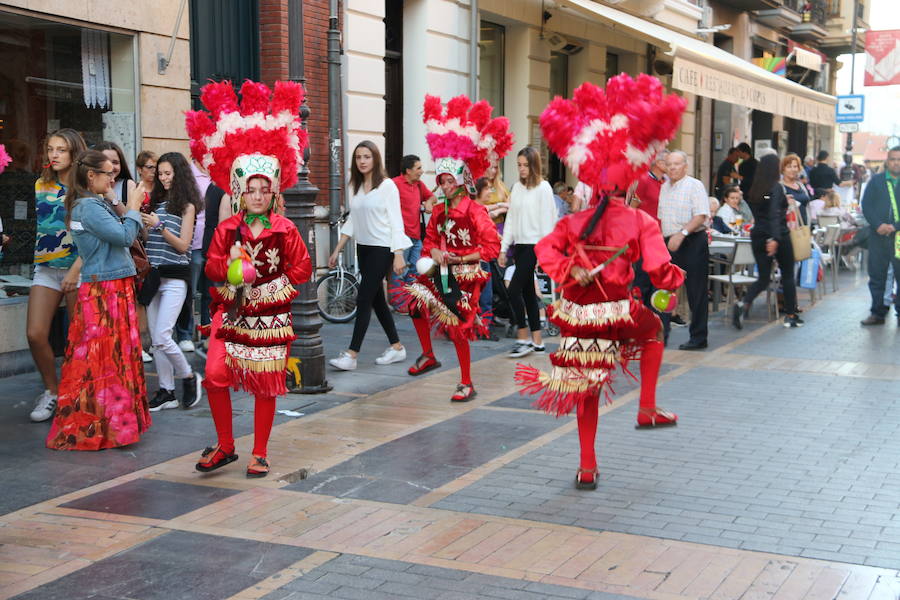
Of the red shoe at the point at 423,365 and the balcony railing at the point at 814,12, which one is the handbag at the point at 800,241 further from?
the balcony railing at the point at 814,12

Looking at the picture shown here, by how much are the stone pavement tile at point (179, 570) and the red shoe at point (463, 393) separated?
3395mm

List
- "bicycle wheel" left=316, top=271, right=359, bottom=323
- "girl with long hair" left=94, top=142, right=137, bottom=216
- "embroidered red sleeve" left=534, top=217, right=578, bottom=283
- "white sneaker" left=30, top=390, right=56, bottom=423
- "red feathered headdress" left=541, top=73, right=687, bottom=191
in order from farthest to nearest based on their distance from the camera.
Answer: "bicycle wheel" left=316, top=271, right=359, bottom=323 < "girl with long hair" left=94, top=142, right=137, bottom=216 < "white sneaker" left=30, top=390, right=56, bottom=423 < "embroidered red sleeve" left=534, top=217, right=578, bottom=283 < "red feathered headdress" left=541, top=73, right=687, bottom=191

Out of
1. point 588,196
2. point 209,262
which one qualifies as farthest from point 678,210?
point 209,262

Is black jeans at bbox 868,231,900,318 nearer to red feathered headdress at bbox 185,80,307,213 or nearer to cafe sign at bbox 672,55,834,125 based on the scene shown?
cafe sign at bbox 672,55,834,125

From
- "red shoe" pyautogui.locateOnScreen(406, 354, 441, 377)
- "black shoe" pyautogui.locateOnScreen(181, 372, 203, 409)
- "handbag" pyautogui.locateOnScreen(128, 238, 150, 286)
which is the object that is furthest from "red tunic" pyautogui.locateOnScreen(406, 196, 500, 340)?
"handbag" pyautogui.locateOnScreen(128, 238, 150, 286)

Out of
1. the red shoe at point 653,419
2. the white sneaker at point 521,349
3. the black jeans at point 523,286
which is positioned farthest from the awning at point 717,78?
the red shoe at point 653,419

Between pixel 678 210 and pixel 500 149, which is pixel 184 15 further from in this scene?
pixel 678 210

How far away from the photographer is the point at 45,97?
10305 millimetres

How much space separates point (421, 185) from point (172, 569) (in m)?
8.34

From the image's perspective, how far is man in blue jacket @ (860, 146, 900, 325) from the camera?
1294cm

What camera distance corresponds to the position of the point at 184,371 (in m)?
7.99

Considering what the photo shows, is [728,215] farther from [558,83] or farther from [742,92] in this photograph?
[558,83]

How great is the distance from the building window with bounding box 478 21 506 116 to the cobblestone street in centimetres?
999

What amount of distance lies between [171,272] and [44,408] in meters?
1.28
